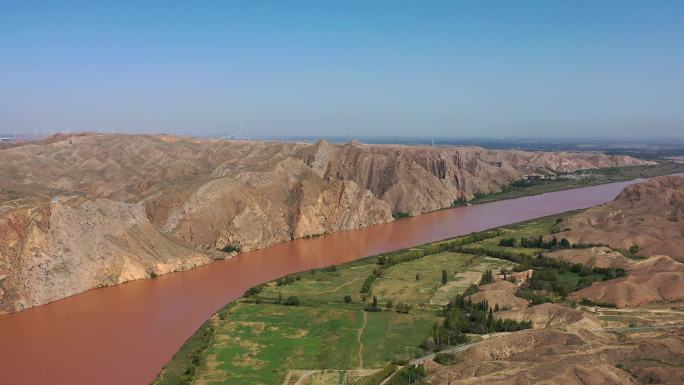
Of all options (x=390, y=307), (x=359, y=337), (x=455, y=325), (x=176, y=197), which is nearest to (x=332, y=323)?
(x=359, y=337)

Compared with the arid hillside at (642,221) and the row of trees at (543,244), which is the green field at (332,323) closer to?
the row of trees at (543,244)

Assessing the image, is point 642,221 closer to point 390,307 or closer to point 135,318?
point 390,307

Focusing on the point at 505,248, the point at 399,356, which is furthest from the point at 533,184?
the point at 399,356

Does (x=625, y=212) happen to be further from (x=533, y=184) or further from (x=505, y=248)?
(x=533, y=184)

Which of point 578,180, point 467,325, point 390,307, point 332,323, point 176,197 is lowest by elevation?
point 332,323

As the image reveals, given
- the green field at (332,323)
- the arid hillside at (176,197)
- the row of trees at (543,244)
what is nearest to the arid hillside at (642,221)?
the row of trees at (543,244)

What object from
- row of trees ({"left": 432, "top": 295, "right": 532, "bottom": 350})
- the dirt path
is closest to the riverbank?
row of trees ({"left": 432, "top": 295, "right": 532, "bottom": 350})

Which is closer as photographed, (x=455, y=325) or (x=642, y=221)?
(x=455, y=325)

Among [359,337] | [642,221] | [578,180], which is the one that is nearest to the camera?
[359,337]
